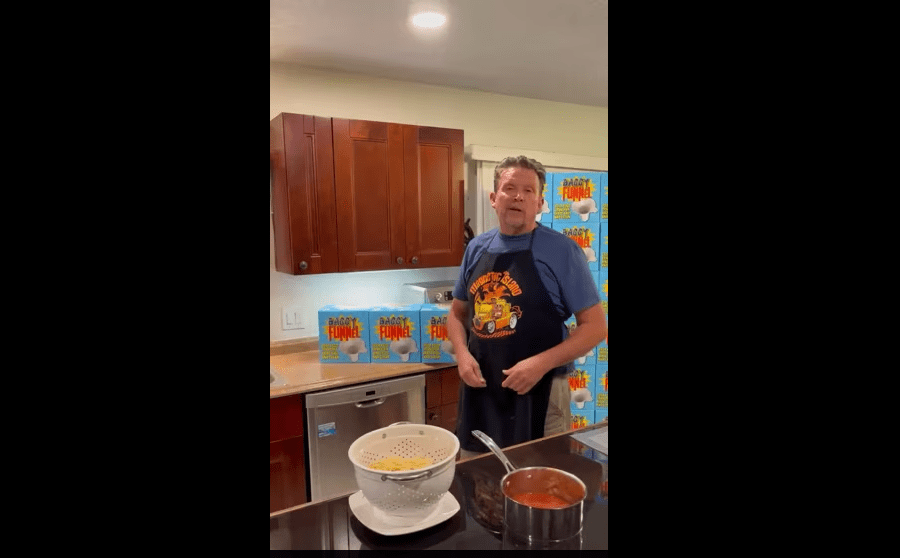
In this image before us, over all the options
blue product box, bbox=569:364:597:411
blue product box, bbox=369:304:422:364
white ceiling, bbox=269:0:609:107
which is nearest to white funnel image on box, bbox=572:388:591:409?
blue product box, bbox=569:364:597:411

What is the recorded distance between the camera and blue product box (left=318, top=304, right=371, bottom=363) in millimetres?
2250

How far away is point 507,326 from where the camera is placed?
1563 millimetres

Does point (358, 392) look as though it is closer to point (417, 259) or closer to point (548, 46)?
point (417, 259)

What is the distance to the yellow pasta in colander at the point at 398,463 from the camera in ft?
2.66

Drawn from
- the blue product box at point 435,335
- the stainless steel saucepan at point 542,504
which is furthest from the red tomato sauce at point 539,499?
the blue product box at point 435,335

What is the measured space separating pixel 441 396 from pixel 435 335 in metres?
0.29

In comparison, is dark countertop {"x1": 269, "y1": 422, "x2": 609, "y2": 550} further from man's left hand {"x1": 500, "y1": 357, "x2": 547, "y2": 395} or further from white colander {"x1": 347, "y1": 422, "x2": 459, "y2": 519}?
man's left hand {"x1": 500, "y1": 357, "x2": 547, "y2": 395}

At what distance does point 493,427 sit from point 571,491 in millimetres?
793

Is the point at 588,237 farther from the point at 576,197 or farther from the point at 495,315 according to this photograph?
the point at 495,315

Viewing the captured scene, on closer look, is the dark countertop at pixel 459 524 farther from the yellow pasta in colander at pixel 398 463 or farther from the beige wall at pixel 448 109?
the beige wall at pixel 448 109

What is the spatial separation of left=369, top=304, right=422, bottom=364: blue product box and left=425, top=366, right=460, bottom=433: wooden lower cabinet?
0.40 feet

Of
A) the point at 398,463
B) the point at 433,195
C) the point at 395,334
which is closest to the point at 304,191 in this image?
the point at 433,195
